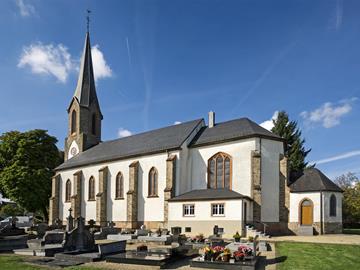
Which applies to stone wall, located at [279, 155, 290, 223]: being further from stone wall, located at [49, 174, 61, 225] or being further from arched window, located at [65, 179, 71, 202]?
stone wall, located at [49, 174, 61, 225]

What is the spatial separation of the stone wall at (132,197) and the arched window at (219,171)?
8724 mm

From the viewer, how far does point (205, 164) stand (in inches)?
1462

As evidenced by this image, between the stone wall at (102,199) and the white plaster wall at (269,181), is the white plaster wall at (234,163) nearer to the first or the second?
the white plaster wall at (269,181)

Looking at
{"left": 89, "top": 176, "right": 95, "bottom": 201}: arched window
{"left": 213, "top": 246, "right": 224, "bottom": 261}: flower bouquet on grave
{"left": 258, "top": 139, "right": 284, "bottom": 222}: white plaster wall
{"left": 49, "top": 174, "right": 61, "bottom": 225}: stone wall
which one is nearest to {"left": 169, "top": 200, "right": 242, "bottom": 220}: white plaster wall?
{"left": 258, "top": 139, "right": 284, "bottom": 222}: white plaster wall

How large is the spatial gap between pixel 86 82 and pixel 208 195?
32209 millimetres

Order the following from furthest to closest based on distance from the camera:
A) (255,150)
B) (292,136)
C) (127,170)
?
(292,136), (127,170), (255,150)

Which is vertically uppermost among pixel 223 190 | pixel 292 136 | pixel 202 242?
pixel 292 136

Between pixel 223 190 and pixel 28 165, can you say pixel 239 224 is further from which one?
pixel 28 165

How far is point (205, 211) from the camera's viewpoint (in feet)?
109

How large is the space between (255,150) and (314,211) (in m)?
7.20

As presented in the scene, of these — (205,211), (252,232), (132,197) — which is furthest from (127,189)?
(252,232)

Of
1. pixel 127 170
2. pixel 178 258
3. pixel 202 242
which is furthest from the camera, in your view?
pixel 127 170

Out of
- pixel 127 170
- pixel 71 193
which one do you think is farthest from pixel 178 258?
pixel 71 193

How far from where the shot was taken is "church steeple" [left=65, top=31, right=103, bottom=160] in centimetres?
5575
